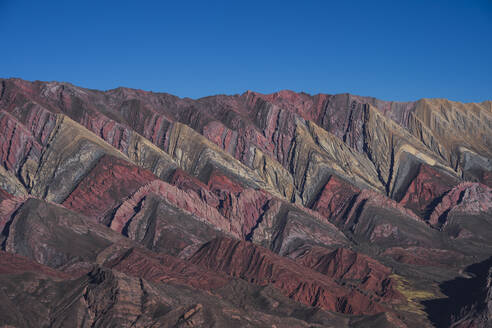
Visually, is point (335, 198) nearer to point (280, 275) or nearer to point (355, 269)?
point (355, 269)

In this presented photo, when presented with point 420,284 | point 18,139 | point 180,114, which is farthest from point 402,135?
point 18,139

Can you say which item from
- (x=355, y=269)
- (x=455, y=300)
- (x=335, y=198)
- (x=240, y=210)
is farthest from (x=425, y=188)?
(x=455, y=300)

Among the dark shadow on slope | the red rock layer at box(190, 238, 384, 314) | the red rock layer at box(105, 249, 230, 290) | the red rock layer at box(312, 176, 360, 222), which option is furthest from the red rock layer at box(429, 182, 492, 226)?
the red rock layer at box(105, 249, 230, 290)

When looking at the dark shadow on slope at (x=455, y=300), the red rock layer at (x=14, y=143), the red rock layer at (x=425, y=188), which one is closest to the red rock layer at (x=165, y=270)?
the dark shadow on slope at (x=455, y=300)

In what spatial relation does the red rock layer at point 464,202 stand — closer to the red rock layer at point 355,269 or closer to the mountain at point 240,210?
the mountain at point 240,210

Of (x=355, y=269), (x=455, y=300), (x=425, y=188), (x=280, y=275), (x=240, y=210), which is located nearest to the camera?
(x=455, y=300)

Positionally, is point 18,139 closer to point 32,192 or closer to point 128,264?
point 32,192
